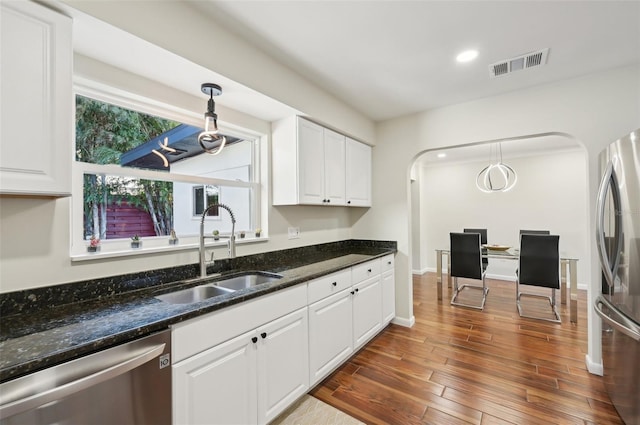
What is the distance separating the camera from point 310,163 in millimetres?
2574

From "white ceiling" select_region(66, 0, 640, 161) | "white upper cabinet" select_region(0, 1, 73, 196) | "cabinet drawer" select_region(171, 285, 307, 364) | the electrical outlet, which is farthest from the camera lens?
the electrical outlet

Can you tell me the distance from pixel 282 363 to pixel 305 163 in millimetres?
1591

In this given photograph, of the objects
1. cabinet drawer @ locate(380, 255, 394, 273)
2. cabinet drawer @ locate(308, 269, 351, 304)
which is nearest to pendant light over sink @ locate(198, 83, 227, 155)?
cabinet drawer @ locate(308, 269, 351, 304)

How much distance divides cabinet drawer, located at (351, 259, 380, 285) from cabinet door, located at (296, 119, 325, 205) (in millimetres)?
717

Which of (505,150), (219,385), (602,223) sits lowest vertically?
(219,385)

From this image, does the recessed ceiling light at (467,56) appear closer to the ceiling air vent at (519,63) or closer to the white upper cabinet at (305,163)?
the ceiling air vent at (519,63)

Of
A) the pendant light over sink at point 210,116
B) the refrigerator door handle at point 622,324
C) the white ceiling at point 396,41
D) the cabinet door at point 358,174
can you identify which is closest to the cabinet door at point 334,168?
the cabinet door at point 358,174

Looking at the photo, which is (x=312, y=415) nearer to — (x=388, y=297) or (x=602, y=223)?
(x=388, y=297)

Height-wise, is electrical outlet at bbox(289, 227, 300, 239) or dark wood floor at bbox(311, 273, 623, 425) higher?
electrical outlet at bbox(289, 227, 300, 239)

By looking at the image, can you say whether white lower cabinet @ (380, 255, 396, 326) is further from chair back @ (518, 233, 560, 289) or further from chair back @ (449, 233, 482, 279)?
chair back @ (518, 233, 560, 289)

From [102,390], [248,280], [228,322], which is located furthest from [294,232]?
[102,390]

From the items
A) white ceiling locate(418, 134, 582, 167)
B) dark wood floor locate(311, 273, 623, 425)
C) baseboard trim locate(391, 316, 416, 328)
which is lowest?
dark wood floor locate(311, 273, 623, 425)

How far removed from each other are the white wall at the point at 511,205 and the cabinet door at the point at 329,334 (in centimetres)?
392

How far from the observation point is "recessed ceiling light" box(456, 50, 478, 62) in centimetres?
208
